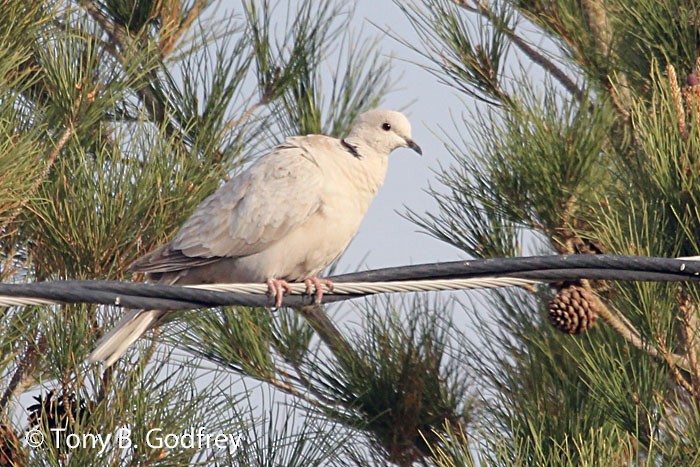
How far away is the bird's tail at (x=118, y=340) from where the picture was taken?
8.23 ft

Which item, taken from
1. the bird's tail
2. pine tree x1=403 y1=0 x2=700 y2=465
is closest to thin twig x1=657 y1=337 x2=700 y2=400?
pine tree x1=403 y1=0 x2=700 y2=465

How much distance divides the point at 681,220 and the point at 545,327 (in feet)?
2.42

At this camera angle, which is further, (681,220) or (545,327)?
(545,327)

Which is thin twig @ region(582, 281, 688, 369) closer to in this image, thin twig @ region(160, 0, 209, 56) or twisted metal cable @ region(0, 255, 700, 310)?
twisted metal cable @ region(0, 255, 700, 310)

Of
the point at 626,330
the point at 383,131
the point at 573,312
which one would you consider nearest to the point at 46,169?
the point at 383,131

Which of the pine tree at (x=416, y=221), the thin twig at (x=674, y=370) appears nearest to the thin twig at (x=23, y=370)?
the pine tree at (x=416, y=221)

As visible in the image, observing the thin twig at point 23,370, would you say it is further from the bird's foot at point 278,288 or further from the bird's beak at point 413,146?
the bird's beak at point 413,146

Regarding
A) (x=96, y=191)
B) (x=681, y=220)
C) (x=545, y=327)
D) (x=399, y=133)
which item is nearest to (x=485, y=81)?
(x=399, y=133)

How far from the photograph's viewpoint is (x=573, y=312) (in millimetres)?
2539

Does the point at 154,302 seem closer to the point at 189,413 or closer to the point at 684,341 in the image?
the point at 189,413

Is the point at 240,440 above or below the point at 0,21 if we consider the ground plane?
below

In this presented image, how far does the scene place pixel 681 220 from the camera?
2.37 m

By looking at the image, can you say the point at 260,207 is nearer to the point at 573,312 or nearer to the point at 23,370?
the point at 23,370

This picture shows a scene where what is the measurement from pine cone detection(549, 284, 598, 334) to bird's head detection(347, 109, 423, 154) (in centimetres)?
82
